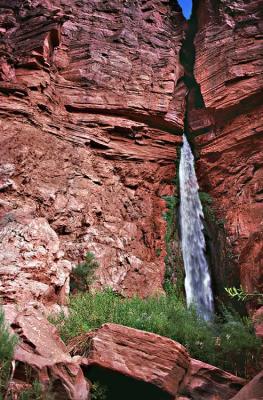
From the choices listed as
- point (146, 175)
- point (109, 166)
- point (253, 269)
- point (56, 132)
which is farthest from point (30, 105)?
point (253, 269)

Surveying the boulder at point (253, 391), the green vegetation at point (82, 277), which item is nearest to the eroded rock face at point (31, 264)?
the green vegetation at point (82, 277)

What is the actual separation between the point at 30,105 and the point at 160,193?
517 centimetres

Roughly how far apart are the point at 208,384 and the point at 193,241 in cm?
969

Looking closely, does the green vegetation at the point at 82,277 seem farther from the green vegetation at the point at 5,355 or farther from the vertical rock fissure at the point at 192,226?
the green vegetation at the point at 5,355

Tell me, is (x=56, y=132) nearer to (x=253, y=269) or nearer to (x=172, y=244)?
(x=172, y=244)

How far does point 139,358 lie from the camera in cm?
527

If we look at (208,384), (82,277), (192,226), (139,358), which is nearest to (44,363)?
(139,358)

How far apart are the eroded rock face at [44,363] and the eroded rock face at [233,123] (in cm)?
959

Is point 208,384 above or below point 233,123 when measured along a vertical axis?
below

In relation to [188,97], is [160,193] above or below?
below

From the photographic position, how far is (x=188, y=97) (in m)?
18.6

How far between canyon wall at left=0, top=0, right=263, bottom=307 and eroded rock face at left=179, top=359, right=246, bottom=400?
15.6 feet

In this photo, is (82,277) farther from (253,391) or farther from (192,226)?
(253,391)

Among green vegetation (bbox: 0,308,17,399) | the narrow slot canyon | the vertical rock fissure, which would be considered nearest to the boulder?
the narrow slot canyon
